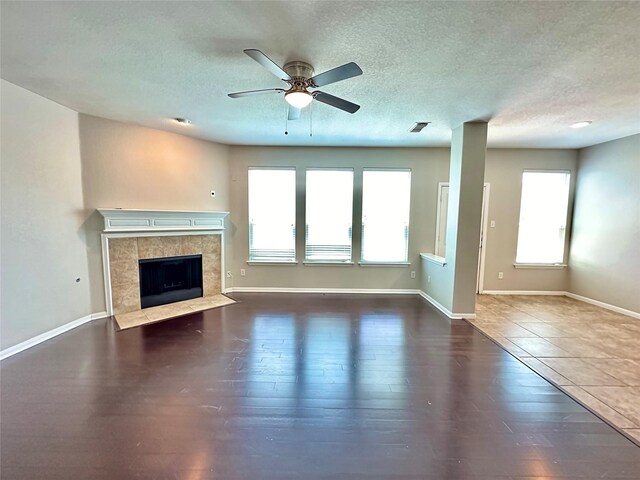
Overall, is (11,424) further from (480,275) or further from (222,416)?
(480,275)

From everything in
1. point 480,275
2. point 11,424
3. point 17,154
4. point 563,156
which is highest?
point 563,156

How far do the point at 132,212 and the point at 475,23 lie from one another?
4309 millimetres

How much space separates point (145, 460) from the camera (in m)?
1.60

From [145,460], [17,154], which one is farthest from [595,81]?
[17,154]

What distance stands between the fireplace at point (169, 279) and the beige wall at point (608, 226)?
263 inches

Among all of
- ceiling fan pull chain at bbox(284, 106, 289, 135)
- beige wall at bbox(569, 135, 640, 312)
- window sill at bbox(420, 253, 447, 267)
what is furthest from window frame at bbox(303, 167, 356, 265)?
beige wall at bbox(569, 135, 640, 312)

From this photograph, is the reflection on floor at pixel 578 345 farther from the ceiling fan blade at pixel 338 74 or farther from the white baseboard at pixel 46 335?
the white baseboard at pixel 46 335

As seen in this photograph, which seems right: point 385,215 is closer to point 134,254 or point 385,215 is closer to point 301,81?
point 301,81

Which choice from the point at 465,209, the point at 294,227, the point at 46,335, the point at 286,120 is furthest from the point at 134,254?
the point at 465,209

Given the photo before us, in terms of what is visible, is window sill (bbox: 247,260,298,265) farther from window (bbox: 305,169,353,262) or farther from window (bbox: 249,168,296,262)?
window (bbox: 305,169,353,262)

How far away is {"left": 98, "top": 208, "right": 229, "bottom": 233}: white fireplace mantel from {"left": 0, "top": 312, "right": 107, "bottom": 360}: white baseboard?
117cm

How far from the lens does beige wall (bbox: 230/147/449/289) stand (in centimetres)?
501

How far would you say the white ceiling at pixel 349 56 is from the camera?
5.63 ft

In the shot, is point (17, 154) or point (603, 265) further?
point (603, 265)
